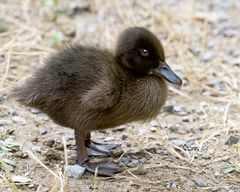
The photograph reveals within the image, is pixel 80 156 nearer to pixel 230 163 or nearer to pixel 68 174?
pixel 68 174

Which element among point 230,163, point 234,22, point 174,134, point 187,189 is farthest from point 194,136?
point 234,22

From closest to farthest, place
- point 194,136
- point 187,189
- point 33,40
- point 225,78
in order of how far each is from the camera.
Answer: point 187,189
point 194,136
point 225,78
point 33,40

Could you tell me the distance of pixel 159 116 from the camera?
501cm

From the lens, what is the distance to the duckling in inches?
151

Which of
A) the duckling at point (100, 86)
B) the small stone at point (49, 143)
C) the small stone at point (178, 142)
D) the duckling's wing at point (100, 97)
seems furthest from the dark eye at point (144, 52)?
the small stone at point (49, 143)

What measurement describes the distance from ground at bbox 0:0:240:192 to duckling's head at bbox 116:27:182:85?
0.59 metres

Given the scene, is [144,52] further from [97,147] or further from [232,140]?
[232,140]

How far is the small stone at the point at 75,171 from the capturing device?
3865mm

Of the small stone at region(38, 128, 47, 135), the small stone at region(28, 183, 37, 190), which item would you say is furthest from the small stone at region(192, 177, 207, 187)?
the small stone at region(38, 128, 47, 135)

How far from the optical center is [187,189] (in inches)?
150

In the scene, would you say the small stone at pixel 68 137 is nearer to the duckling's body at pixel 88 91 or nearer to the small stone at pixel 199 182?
the duckling's body at pixel 88 91

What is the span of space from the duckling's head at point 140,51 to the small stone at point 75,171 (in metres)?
0.69

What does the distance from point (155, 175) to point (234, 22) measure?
3309 mm

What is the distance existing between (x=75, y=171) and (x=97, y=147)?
0.46m
